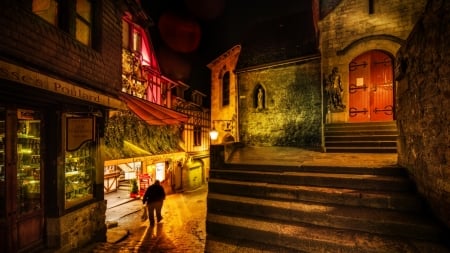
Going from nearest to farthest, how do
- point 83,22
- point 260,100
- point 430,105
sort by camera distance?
1. point 430,105
2. point 83,22
3. point 260,100

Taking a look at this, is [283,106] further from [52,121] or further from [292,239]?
[52,121]

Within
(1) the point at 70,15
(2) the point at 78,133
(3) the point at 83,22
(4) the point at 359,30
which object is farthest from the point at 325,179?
(4) the point at 359,30

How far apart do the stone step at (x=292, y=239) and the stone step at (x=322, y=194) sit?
1.99 ft

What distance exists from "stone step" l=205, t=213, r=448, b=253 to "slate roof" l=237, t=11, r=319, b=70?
1257 centimetres

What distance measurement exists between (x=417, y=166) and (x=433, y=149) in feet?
2.39

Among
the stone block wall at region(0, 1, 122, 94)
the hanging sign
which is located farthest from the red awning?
the hanging sign

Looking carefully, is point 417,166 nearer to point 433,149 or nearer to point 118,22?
point 433,149

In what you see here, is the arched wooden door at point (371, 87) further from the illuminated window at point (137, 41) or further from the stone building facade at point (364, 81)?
the illuminated window at point (137, 41)

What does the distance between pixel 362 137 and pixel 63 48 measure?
9874 mm

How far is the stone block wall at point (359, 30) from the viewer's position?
1005 cm

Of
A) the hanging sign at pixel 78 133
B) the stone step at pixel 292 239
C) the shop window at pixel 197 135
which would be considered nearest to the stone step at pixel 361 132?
the stone step at pixel 292 239

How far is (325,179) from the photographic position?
4.86 m

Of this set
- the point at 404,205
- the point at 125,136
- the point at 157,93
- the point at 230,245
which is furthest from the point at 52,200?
the point at 157,93

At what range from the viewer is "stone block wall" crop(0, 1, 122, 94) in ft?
14.7
